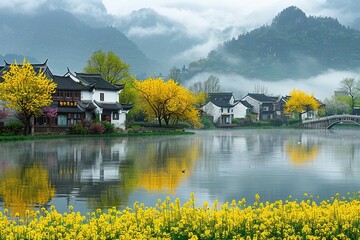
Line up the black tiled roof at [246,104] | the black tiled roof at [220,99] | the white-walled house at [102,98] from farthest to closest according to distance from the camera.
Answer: the black tiled roof at [246,104] < the black tiled roof at [220,99] < the white-walled house at [102,98]

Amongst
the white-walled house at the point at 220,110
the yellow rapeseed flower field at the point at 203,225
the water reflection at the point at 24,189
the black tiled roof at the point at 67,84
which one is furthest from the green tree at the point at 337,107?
the yellow rapeseed flower field at the point at 203,225

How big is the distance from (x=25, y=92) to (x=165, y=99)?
27.5m

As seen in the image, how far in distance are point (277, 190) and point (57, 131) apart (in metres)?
52.8

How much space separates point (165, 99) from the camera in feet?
294

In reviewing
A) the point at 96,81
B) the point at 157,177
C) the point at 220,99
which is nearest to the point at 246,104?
the point at 220,99

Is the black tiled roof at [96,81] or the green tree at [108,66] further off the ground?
the green tree at [108,66]

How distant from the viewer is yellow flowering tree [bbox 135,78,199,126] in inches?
3521

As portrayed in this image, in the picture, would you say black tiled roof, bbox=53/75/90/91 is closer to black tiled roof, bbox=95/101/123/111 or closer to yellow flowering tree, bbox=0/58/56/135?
black tiled roof, bbox=95/101/123/111

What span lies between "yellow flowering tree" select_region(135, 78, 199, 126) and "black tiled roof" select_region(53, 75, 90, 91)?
12.7 metres

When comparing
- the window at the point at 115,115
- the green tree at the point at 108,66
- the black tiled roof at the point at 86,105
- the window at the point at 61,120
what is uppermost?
the green tree at the point at 108,66

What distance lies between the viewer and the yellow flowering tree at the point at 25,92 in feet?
222

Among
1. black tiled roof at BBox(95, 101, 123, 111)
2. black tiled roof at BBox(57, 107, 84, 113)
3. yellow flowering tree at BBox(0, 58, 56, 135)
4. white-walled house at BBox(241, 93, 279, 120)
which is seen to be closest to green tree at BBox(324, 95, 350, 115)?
white-walled house at BBox(241, 93, 279, 120)

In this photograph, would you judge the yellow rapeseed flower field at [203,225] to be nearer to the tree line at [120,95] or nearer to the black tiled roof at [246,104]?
the tree line at [120,95]

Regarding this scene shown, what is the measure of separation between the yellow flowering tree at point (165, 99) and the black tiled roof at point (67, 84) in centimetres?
1273
